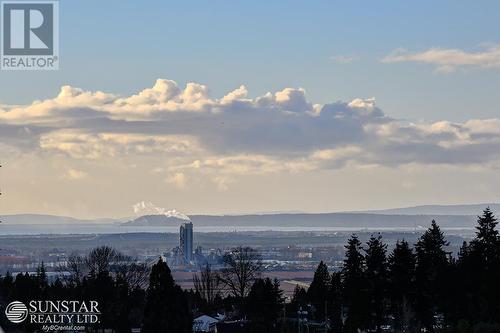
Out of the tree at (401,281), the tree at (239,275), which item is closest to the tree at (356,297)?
the tree at (401,281)

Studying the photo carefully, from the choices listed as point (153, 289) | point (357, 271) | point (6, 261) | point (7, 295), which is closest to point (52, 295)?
point (7, 295)

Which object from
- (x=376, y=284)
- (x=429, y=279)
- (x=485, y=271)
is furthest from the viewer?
(x=376, y=284)

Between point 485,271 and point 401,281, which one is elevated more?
point 485,271

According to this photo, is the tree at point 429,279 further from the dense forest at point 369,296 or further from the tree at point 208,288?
the tree at point 208,288

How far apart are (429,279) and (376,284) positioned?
299 centimetres

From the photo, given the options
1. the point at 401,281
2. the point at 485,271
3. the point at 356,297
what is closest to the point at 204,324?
the point at 356,297

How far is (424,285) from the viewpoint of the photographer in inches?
2414

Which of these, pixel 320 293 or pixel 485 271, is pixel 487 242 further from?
pixel 320 293

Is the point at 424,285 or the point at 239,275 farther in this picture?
the point at 239,275

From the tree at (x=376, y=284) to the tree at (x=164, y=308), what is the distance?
11.6m

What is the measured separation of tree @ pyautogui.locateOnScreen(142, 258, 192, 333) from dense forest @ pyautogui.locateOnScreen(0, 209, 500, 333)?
5 cm

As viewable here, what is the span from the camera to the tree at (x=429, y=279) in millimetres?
58844

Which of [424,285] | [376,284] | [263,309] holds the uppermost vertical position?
[376,284]

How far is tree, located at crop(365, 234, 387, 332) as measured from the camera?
60812mm
